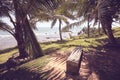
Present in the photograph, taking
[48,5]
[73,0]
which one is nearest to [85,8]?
[73,0]

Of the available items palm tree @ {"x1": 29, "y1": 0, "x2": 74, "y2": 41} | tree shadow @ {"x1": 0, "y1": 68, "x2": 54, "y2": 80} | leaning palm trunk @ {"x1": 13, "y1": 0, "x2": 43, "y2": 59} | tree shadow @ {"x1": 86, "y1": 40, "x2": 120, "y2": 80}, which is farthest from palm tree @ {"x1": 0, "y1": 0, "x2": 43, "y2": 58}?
tree shadow @ {"x1": 86, "y1": 40, "x2": 120, "y2": 80}

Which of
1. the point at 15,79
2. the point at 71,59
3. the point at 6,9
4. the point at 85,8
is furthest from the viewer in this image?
the point at 85,8

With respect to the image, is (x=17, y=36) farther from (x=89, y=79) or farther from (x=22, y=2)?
(x=89, y=79)

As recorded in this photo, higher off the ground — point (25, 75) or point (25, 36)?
point (25, 36)

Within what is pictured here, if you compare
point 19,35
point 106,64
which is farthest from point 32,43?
point 106,64

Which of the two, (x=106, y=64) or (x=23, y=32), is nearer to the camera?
(x=106, y=64)

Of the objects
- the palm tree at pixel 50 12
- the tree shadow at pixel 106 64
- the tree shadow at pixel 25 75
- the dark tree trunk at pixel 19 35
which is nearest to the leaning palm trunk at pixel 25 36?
the dark tree trunk at pixel 19 35

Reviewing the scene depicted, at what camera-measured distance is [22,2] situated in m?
9.80

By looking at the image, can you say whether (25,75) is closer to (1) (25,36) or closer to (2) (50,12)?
(1) (25,36)

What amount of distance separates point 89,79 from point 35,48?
4096 millimetres

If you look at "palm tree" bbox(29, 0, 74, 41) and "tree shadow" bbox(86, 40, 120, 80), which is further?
"palm tree" bbox(29, 0, 74, 41)

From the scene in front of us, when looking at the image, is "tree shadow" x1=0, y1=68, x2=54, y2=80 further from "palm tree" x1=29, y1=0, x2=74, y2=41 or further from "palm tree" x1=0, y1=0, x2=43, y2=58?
"palm tree" x1=29, y1=0, x2=74, y2=41

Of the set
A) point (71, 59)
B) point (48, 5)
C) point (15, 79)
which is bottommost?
point (15, 79)

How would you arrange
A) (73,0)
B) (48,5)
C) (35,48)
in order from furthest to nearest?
(73,0)
(35,48)
(48,5)
